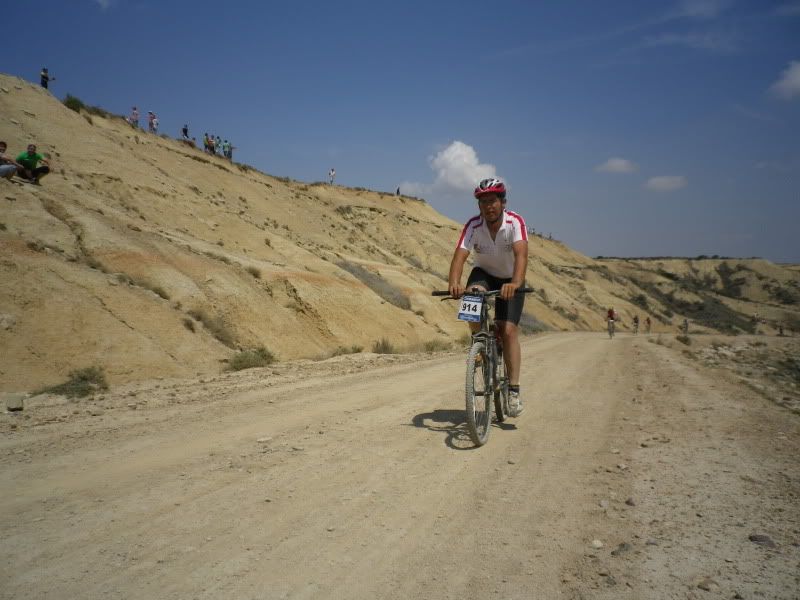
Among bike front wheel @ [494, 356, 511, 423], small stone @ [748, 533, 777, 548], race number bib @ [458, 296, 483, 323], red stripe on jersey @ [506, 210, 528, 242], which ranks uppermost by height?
red stripe on jersey @ [506, 210, 528, 242]

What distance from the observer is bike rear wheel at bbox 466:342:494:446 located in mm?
4496

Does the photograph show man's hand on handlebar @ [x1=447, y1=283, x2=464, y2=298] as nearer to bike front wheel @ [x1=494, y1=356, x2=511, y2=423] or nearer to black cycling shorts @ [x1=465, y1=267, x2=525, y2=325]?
black cycling shorts @ [x1=465, y1=267, x2=525, y2=325]

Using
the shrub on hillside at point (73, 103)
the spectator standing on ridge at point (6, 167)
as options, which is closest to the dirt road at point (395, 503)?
the spectator standing on ridge at point (6, 167)

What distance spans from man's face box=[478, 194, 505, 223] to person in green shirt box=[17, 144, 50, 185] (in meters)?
13.5

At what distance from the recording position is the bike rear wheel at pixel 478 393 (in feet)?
14.8

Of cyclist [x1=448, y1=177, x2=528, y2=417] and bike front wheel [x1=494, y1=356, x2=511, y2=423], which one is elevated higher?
cyclist [x1=448, y1=177, x2=528, y2=417]

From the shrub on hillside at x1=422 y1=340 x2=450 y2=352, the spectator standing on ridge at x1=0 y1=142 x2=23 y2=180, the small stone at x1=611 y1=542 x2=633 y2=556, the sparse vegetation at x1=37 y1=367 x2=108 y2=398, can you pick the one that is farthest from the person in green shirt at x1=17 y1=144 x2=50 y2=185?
the small stone at x1=611 y1=542 x2=633 y2=556

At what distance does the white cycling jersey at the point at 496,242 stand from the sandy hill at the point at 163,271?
6.45 metres

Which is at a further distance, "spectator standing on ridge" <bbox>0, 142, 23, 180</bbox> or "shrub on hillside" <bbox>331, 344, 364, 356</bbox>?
"shrub on hillside" <bbox>331, 344, 364, 356</bbox>

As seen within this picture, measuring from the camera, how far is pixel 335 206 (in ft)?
147

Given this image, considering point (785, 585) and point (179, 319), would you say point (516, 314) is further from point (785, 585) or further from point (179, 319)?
point (179, 319)

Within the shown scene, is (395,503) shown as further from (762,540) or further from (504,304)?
(504,304)

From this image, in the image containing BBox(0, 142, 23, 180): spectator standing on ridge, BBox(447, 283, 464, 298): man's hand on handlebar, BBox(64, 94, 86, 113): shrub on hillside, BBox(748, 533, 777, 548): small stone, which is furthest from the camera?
BBox(64, 94, 86, 113): shrub on hillside

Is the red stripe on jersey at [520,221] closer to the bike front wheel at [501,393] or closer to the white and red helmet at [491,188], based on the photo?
the white and red helmet at [491,188]
